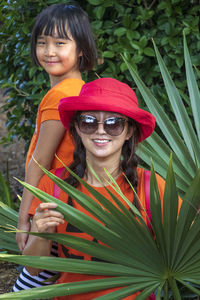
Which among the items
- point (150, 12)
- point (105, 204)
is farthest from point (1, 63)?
point (105, 204)

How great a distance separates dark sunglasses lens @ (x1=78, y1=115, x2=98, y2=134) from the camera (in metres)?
1.76

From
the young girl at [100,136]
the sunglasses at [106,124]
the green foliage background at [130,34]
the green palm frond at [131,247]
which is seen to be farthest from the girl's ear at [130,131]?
the green foliage background at [130,34]

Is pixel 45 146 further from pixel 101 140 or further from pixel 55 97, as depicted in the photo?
pixel 101 140

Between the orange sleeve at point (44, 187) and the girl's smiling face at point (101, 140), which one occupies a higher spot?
the girl's smiling face at point (101, 140)

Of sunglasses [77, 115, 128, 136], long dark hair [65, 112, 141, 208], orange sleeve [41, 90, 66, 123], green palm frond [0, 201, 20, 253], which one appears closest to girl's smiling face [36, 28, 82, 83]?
orange sleeve [41, 90, 66, 123]

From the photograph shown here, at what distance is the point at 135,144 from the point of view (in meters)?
1.96

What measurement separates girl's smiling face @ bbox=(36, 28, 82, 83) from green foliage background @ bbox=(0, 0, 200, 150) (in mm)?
721

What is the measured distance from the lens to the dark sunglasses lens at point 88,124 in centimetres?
176

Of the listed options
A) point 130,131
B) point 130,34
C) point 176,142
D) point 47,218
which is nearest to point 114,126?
point 130,131

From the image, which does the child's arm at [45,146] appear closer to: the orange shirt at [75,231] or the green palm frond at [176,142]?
the orange shirt at [75,231]

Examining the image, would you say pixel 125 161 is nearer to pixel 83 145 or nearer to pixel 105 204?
pixel 83 145

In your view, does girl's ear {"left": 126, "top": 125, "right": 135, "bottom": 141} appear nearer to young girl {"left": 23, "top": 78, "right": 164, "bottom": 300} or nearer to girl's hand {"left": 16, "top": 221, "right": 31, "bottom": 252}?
young girl {"left": 23, "top": 78, "right": 164, "bottom": 300}

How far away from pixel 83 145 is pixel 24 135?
2.01 m

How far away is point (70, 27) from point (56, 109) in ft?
1.36
